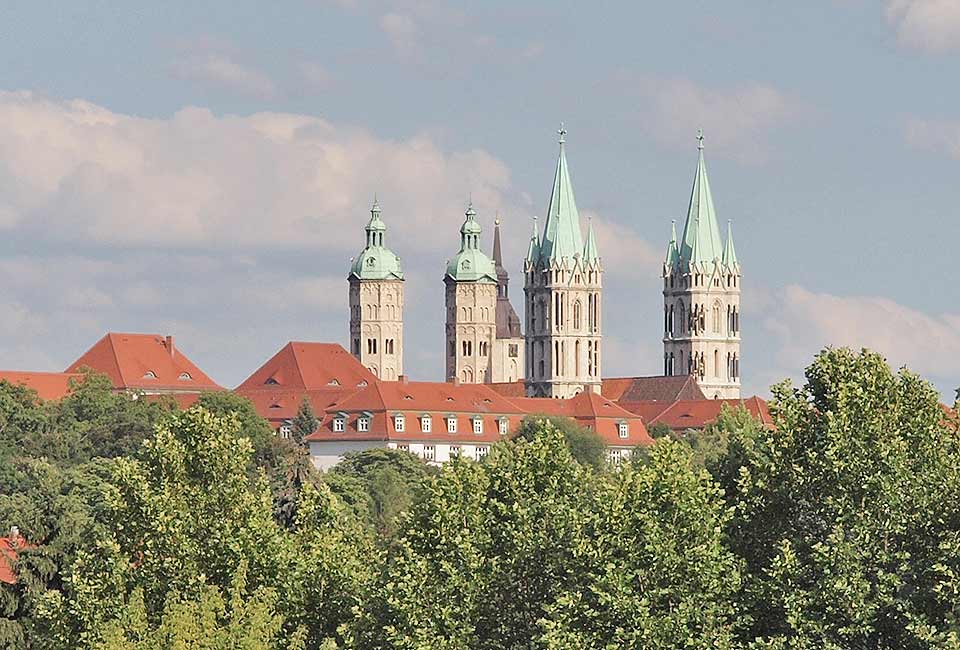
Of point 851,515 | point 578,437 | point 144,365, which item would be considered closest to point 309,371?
point 144,365

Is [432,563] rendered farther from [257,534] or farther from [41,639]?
[41,639]

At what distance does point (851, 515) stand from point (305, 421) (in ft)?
396

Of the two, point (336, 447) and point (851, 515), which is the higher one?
point (336, 447)

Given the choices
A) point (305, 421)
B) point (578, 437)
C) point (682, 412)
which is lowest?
point (578, 437)

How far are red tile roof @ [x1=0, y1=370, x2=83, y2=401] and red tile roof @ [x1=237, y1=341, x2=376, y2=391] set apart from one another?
20960 millimetres

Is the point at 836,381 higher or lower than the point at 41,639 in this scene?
higher

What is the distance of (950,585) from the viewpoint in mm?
42406

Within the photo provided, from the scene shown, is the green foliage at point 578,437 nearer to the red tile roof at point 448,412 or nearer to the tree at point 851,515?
the red tile roof at point 448,412

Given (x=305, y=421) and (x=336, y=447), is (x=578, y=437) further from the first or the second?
(x=305, y=421)

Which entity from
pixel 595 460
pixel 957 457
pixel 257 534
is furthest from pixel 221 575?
pixel 595 460

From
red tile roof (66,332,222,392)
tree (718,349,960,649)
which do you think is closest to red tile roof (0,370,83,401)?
red tile roof (66,332,222,392)

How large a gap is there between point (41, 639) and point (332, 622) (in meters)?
5.97

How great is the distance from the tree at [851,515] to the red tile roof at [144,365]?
12257 centimetres

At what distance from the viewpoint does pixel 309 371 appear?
182500 millimetres
